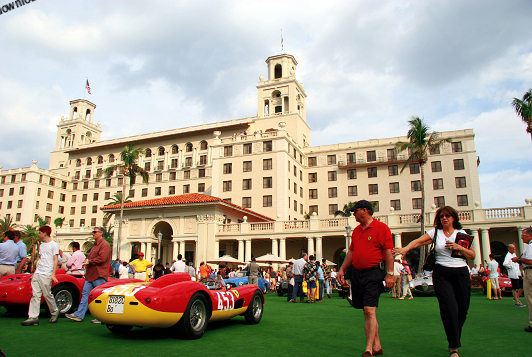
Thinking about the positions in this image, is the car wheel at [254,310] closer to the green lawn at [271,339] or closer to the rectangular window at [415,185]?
the green lawn at [271,339]

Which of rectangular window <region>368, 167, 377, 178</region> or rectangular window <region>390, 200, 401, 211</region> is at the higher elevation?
rectangular window <region>368, 167, 377, 178</region>

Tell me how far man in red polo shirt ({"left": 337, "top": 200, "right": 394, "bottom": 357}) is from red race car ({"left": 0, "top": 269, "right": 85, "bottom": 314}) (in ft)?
20.5

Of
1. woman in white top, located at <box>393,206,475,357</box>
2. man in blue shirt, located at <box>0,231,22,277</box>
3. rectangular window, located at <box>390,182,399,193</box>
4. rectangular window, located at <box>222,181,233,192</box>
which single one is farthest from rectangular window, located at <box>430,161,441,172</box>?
man in blue shirt, located at <box>0,231,22,277</box>

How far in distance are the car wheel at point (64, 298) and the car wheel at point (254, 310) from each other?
13.6 feet

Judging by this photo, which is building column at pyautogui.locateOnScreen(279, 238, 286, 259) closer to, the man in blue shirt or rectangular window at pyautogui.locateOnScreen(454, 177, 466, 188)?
rectangular window at pyautogui.locateOnScreen(454, 177, 466, 188)

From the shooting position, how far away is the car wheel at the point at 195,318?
649 centimetres

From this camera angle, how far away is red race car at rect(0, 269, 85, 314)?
8.53m

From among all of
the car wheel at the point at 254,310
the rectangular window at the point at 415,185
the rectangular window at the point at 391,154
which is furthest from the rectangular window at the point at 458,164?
the car wheel at the point at 254,310

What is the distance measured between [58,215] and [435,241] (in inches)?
3056

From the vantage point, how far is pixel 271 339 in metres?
6.82

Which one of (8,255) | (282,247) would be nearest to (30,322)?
(8,255)

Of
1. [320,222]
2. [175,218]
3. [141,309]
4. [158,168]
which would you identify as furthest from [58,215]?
[141,309]

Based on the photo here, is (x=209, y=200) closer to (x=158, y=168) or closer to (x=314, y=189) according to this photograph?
(x=314, y=189)

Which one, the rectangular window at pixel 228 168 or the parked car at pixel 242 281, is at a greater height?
the rectangular window at pixel 228 168
